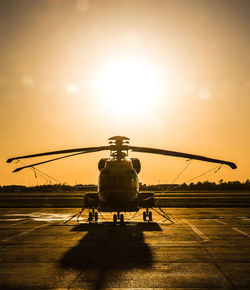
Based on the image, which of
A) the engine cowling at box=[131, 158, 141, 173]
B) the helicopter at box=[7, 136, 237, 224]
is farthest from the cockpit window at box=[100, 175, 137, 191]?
the engine cowling at box=[131, 158, 141, 173]

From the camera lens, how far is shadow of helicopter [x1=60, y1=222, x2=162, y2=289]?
7578mm

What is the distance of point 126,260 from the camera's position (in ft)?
30.8

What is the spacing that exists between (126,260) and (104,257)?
834 mm

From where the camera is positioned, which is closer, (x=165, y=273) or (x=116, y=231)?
(x=165, y=273)

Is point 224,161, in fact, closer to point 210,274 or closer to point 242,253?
point 242,253

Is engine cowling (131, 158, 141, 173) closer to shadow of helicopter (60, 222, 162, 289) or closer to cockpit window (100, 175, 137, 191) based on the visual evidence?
cockpit window (100, 175, 137, 191)

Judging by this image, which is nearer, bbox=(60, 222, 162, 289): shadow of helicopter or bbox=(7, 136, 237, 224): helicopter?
bbox=(60, 222, 162, 289): shadow of helicopter

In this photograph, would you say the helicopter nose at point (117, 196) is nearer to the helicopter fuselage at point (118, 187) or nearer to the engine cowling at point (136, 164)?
the helicopter fuselage at point (118, 187)

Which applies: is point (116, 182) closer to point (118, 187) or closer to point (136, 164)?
point (118, 187)

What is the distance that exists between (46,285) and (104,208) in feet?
33.0

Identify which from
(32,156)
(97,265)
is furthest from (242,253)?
(32,156)

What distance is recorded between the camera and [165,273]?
7.82 m

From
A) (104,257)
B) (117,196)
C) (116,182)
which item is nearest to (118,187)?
(116,182)

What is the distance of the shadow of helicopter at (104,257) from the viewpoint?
7.58 metres
